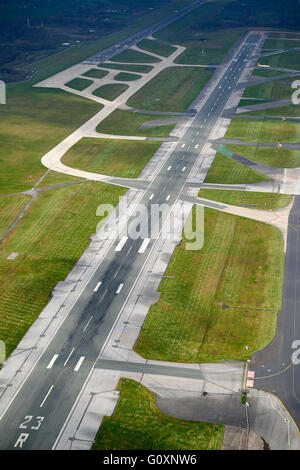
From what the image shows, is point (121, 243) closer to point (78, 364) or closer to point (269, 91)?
point (78, 364)

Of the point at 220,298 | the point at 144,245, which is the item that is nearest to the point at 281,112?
the point at 144,245

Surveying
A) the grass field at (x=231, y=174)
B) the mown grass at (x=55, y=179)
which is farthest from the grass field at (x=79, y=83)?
the grass field at (x=231, y=174)

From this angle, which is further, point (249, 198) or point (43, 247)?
point (249, 198)

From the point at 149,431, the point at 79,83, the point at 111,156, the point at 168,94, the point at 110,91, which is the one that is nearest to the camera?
the point at 149,431

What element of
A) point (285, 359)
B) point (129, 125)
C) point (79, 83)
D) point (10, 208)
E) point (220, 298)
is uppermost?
point (79, 83)

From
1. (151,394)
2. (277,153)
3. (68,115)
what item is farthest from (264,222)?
(68,115)

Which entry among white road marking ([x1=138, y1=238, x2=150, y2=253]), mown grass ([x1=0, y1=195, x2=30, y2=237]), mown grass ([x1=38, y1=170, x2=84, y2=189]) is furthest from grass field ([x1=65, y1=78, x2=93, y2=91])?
white road marking ([x1=138, y1=238, x2=150, y2=253])
